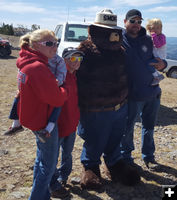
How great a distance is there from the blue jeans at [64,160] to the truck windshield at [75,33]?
5190 mm

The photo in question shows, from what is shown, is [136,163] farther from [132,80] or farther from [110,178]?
[132,80]

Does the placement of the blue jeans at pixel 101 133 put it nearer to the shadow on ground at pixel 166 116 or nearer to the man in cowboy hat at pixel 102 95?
the man in cowboy hat at pixel 102 95

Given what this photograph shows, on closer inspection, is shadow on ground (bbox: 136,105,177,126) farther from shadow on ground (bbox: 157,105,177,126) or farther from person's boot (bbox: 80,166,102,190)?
person's boot (bbox: 80,166,102,190)

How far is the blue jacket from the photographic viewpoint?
3.34m

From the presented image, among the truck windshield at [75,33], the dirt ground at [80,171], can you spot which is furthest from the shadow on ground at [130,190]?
the truck windshield at [75,33]

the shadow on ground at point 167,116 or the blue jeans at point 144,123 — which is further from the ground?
the blue jeans at point 144,123

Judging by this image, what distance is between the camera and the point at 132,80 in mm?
3453

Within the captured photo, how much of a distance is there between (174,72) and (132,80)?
11.6m

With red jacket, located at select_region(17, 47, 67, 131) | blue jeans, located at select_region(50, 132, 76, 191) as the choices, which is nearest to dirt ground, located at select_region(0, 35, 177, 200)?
blue jeans, located at select_region(50, 132, 76, 191)

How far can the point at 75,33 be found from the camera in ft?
26.2

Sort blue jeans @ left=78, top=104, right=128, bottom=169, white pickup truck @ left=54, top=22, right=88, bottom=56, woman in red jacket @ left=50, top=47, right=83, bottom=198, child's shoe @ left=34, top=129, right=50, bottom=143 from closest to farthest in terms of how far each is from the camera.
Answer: child's shoe @ left=34, top=129, right=50, bottom=143 < woman in red jacket @ left=50, top=47, right=83, bottom=198 < blue jeans @ left=78, top=104, right=128, bottom=169 < white pickup truck @ left=54, top=22, right=88, bottom=56

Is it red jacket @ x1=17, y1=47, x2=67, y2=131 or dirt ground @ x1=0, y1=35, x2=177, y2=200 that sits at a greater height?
red jacket @ x1=17, y1=47, x2=67, y2=131

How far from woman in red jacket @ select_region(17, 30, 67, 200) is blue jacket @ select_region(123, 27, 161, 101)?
1243 millimetres

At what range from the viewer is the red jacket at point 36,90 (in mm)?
2209
